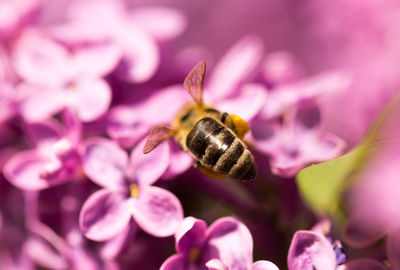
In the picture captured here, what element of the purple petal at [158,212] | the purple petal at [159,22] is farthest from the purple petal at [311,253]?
the purple petal at [159,22]

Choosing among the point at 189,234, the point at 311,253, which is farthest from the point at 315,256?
the point at 189,234

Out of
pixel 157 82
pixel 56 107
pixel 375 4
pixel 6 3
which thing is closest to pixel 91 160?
pixel 56 107

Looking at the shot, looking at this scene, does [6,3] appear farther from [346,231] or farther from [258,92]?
[346,231]

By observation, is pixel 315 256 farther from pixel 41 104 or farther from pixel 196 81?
pixel 41 104

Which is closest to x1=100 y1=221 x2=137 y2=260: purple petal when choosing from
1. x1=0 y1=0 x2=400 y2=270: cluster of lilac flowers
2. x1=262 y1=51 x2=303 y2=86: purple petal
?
x1=0 y1=0 x2=400 y2=270: cluster of lilac flowers

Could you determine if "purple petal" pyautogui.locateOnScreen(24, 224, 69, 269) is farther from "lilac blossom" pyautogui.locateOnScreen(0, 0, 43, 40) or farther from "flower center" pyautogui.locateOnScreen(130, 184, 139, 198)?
"lilac blossom" pyautogui.locateOnScreen(0, 0, 43, 40)

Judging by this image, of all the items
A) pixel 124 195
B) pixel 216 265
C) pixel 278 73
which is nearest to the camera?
pixel 216 265
